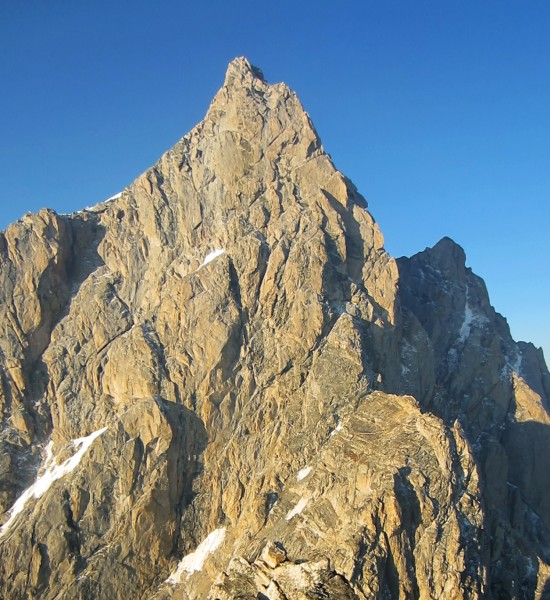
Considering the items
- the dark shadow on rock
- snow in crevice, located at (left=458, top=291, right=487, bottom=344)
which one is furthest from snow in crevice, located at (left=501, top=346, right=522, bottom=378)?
snow in crevice, located at (left=458, top=291, right=487, bottom=344)

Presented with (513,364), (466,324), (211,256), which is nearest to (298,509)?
(211,256)

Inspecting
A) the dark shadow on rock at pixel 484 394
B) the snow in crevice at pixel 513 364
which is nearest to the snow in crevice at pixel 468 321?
the dark shadow on rock at pixel 484 394

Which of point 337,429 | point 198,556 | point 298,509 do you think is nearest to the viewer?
point 298,509

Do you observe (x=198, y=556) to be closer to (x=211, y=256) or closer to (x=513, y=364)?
(x=211, y=256)

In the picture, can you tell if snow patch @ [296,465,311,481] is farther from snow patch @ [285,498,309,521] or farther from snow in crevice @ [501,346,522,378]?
snow in crevice @ [501,346,522,378]

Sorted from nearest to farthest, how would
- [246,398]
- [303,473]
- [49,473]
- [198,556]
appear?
[303,473] → [198,556] → [246,398] → [49,473]

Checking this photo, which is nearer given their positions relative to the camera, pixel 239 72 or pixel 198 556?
pixel 198 556
